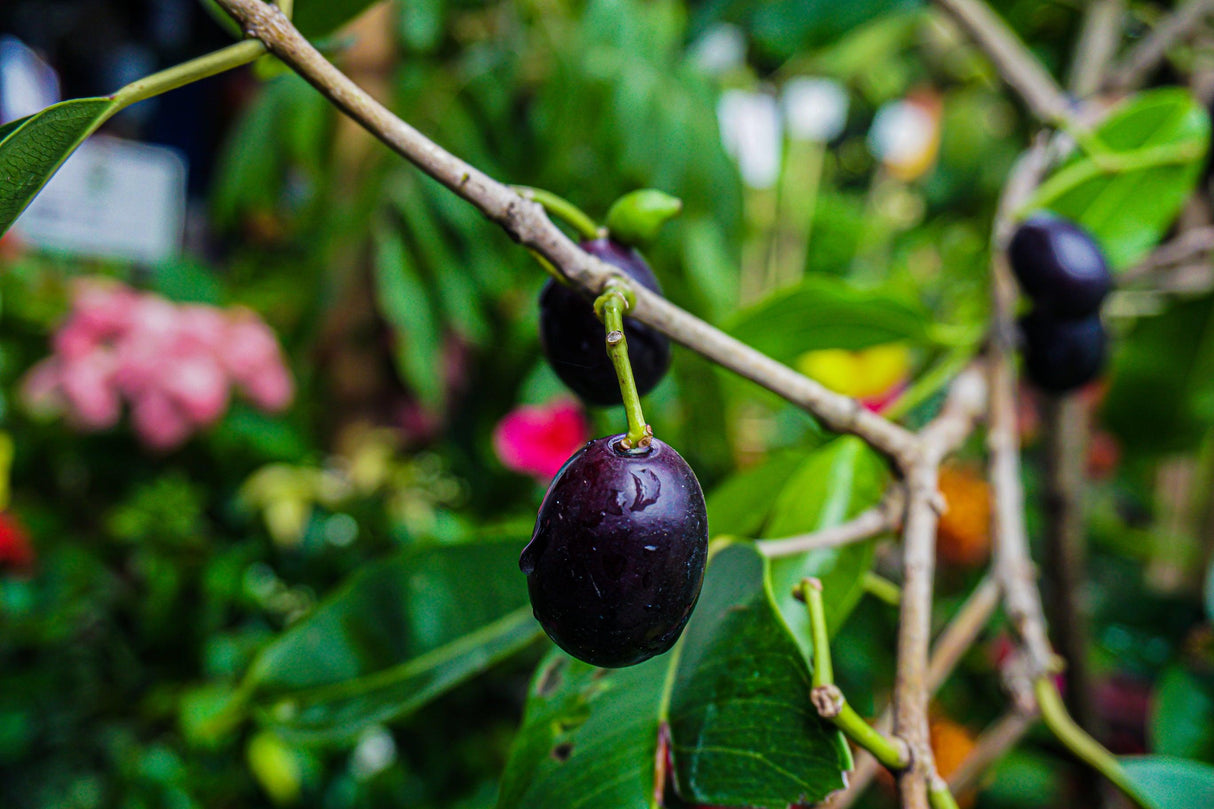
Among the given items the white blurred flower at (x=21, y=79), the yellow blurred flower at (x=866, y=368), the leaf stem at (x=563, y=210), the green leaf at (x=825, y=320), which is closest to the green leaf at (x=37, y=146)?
the leaf stem at (x=563, y=210)

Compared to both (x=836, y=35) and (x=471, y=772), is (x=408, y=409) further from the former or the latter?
(x=836, y=35)

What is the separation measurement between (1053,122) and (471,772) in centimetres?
81

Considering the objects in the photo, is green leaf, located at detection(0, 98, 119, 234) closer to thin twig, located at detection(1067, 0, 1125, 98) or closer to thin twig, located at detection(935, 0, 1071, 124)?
thin twig, located at detection(935, 0, 1071, 124)

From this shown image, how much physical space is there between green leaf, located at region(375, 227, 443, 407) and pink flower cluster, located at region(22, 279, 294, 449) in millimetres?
276

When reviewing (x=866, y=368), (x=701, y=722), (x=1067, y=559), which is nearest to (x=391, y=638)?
(x=701, y=722)

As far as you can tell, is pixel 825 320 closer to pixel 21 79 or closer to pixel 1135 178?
pixel 1135 178

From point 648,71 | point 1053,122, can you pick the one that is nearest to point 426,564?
point 1053,122

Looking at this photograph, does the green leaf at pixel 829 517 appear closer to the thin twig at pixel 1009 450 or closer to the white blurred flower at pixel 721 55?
the thin twig at pixel 1009 450

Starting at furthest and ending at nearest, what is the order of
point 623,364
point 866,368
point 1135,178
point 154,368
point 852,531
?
point 866,368, point 154,368, point 1135,178, point 852,531, point 623,364

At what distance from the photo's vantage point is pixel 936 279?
1.17 metres

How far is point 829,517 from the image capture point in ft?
1.20

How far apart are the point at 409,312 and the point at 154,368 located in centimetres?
38

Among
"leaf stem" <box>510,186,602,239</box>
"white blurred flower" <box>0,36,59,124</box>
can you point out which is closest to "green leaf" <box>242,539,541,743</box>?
"leaf stem" <box>510,186,602,239</box>

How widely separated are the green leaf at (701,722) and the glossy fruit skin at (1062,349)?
0.27 metres
